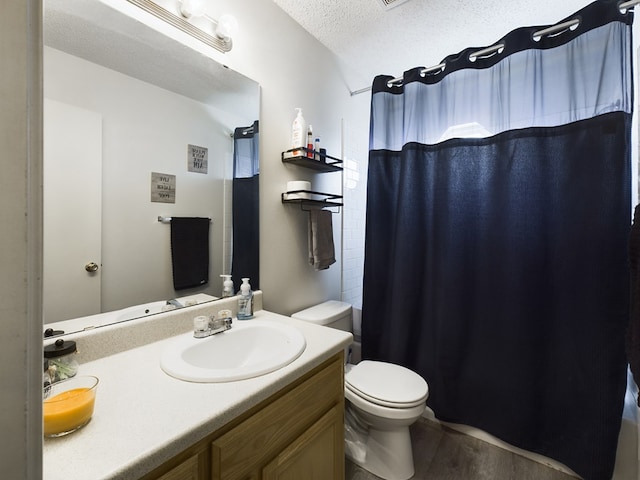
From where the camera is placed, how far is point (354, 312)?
85.0 inches

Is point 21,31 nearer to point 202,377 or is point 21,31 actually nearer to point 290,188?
point 202,377

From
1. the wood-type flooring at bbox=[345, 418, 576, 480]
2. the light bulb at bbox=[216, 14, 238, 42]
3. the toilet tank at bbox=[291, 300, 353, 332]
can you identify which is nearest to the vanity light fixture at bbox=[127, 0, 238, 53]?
the light bulb at bbox=[216, 14, 238, 42]

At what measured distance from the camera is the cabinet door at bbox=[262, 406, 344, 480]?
855mm

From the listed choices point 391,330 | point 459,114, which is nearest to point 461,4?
point 459,114

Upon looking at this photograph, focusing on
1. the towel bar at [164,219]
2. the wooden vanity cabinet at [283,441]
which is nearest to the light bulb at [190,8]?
the towel bar at [164,219]

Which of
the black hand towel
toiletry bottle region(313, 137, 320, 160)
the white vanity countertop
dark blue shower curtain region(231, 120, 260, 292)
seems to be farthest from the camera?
toiletry bottle region(313, 137, 320, 160)

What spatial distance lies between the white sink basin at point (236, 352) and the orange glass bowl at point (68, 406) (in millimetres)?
199

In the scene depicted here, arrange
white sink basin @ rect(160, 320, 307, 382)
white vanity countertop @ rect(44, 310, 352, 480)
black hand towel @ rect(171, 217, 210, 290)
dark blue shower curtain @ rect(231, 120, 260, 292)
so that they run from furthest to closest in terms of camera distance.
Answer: dark blue shower curtain @ rect(231, 120, 260, 292)
black hand towel @ rect(171, 217, 210, 290)
white sink basin @ rect(160, 320, 307, 382)
white vanity countertop @ rect(44, 310, 352, 480)

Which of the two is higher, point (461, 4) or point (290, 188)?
point (461, 4)

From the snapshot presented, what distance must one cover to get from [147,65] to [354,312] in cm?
184

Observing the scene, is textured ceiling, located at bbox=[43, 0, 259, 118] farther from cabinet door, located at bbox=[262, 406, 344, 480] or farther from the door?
cabinet door, located at bbox=[262, 406, 344, 480]

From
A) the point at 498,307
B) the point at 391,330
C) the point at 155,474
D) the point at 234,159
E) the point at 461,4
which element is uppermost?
the point at 461,4

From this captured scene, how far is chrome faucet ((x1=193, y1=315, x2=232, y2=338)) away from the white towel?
67 cm

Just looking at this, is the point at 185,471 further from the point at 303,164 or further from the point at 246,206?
the point at 303,164
